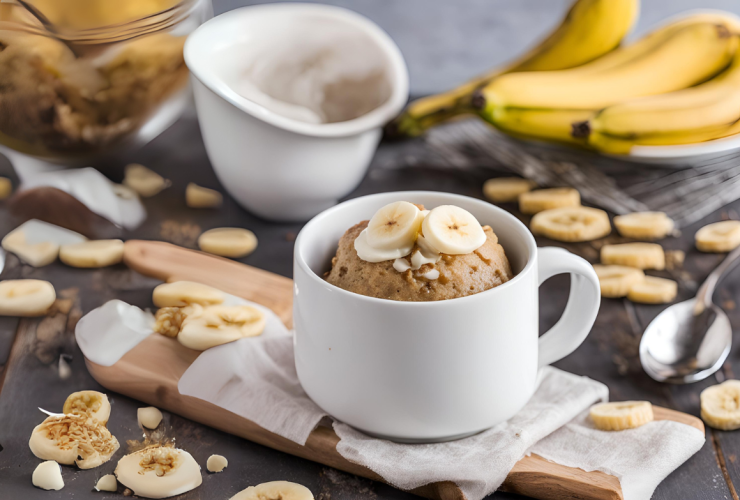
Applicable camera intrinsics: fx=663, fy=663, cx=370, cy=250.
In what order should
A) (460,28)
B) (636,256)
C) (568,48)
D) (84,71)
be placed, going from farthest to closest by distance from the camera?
1. (460,28)
2. (568,48)
3. (636,256)
4. (84,71)

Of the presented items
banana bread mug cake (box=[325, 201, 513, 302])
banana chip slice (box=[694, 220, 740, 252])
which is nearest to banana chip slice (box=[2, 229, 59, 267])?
banana bread mug cake (box=[325, 201, 513, 302])

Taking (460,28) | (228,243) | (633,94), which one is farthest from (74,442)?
(460,28)

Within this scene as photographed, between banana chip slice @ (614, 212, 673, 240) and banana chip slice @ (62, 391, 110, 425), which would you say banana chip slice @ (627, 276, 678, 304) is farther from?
banana chip slice @ (62, 391, 110, 425)

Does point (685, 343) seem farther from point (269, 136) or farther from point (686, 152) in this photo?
point (269, 136)

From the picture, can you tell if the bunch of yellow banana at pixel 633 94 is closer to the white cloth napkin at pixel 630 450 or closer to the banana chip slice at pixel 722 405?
the banana chip slice at pixel 722 405

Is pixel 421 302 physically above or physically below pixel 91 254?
above

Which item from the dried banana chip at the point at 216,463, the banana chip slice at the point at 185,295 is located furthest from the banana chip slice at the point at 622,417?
the banana chip slice at the point at 185,295
